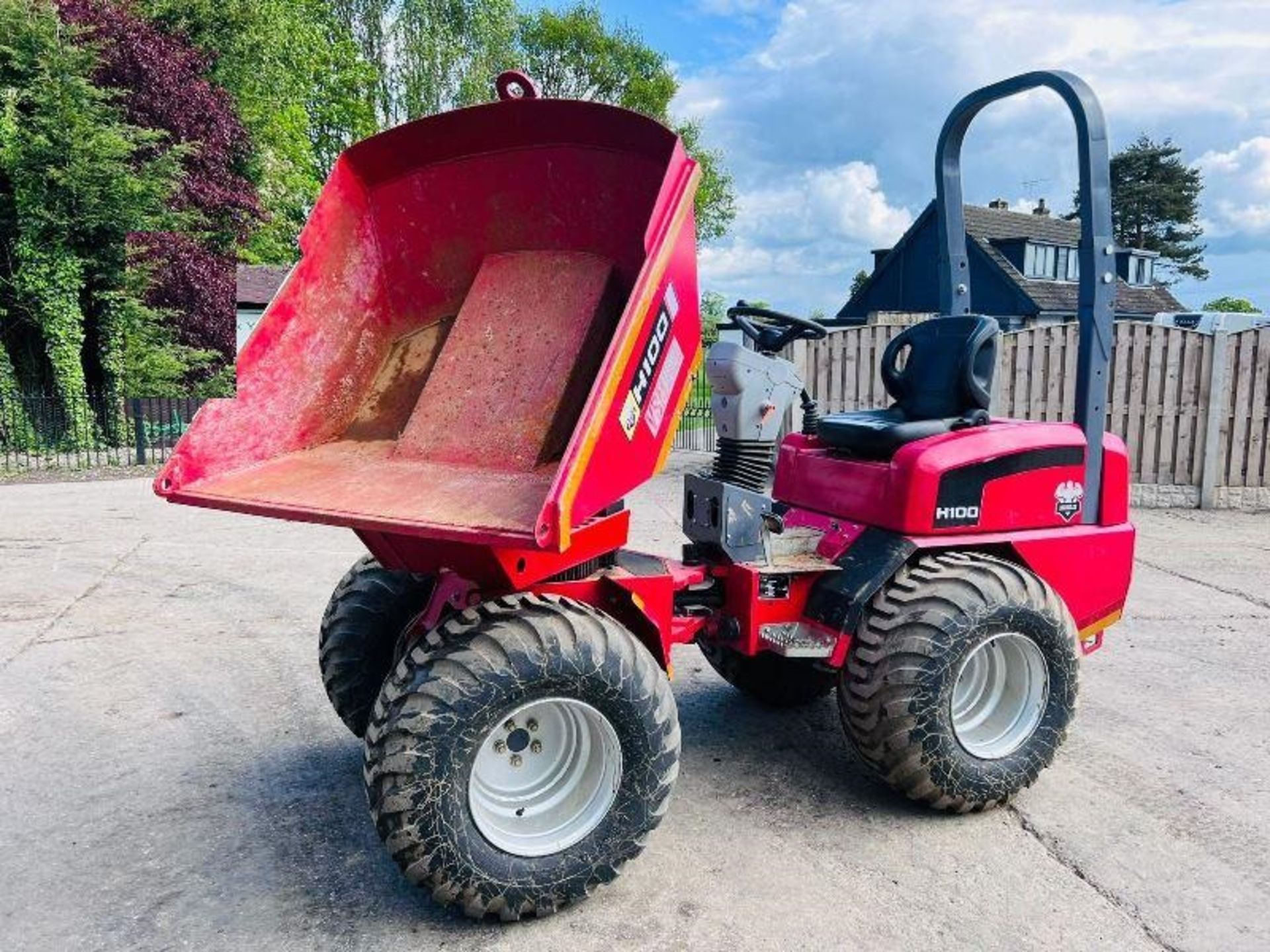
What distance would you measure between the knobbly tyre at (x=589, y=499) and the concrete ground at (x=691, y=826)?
0.83 ft

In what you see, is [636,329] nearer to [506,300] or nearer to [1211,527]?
[506,300]

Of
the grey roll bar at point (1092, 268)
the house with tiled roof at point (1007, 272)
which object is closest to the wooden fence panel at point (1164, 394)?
the grey roll bar at point (1092, 268)

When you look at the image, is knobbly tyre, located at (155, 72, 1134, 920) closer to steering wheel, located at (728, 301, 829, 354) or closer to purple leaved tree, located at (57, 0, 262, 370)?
steering wheel, located at (728, 301, 829, 354)

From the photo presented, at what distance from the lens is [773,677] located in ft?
13.4

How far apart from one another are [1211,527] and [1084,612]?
618 centimetres

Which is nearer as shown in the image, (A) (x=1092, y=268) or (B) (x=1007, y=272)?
(A) (x=1092, y=268)

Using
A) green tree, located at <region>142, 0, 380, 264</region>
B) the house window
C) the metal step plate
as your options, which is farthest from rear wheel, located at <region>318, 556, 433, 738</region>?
the house window

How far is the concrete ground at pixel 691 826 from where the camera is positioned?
2576 millimetres

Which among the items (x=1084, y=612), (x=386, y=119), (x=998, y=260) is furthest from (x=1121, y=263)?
(x=1084, y=612)

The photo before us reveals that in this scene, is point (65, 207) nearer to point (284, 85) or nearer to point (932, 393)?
point (284, 85)

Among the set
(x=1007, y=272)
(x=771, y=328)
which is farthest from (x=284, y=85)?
(x=1007, y=272)

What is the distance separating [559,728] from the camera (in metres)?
2.77

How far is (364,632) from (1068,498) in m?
2.66

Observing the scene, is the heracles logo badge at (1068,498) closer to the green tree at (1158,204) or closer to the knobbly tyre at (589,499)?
the knobbly tyre at (589,499)
